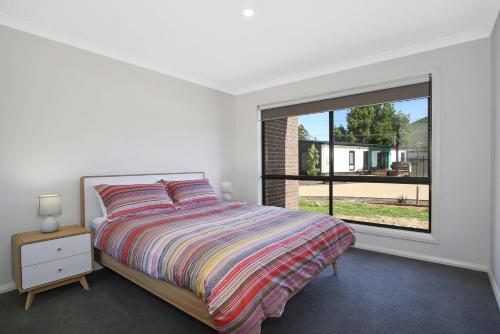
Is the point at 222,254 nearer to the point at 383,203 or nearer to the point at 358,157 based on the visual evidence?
the point at 358,157

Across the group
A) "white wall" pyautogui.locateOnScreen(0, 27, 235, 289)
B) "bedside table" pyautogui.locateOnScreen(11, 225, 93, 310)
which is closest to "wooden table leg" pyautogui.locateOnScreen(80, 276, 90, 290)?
"bedside table" pyautogui.locateOnScreen(11, 225, 93, 310)

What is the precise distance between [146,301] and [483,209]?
3419 mm

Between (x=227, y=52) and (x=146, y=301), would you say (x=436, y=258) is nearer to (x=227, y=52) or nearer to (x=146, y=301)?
(x=146, y=301)

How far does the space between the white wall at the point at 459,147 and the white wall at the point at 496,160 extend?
0.43 ft

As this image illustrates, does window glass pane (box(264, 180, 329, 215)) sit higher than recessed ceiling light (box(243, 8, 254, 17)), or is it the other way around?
recessed ceiling light (box(243, 8, 254, 17))

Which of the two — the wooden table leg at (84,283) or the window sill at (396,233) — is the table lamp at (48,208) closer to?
the wooden table leg at (84,283)

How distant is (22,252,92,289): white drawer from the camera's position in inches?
87.1

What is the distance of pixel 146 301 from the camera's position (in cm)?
231

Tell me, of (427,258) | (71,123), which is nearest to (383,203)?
(427,258)

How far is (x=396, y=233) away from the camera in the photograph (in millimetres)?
3338

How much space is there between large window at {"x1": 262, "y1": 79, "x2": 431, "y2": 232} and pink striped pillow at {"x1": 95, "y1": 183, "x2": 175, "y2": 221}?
2135mm

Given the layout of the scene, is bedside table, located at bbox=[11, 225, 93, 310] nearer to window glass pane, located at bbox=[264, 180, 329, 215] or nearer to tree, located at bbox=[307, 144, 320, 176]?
window glass pane, located at bbox=[264, 180, 329, 215]

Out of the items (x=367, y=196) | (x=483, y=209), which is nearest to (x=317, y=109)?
(x=367, y=196)

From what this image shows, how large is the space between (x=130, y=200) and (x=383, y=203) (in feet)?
10.7
